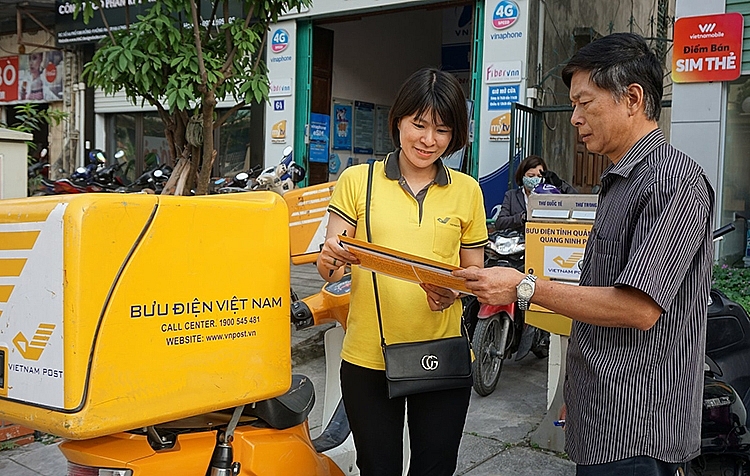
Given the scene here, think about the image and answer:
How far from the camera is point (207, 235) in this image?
1.60 meters

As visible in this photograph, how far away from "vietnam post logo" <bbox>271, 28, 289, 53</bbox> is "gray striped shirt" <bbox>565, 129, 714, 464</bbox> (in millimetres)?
9314

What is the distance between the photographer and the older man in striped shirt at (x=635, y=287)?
58.5 inches

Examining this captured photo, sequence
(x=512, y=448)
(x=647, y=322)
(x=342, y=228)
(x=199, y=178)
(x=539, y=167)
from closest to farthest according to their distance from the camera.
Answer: (x=647, y=322)
(x=342, y=228)
(x=512, y=448)
(x=199, y=178)
(x=539, y=167)

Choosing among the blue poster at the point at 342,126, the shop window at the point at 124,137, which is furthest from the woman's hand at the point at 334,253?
the shop window at the point at 124,137

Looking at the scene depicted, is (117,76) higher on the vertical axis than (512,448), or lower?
higher

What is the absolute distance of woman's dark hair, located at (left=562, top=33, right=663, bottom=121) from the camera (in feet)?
5.20

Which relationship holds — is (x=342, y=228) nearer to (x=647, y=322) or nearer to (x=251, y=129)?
(x=647, y=322)

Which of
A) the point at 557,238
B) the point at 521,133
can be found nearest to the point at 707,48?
the point at 521,133

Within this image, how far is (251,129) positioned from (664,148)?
32.1 feet

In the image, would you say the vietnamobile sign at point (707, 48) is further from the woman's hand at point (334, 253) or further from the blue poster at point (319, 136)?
the woman's hand at point (334, 253)

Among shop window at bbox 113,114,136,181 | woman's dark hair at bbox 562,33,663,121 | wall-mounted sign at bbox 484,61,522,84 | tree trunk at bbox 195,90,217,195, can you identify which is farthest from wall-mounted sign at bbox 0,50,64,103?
woman's dark hair at bbox 562,33,663,121

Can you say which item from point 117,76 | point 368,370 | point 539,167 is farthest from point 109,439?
point 539,167

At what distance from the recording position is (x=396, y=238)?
205cm

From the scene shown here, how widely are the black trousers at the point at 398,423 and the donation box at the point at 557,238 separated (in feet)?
4.55
